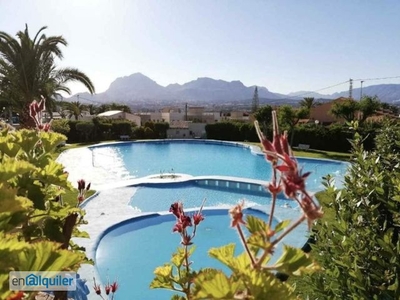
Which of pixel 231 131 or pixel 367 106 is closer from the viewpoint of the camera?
pixel 367 106

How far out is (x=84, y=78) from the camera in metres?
16.8

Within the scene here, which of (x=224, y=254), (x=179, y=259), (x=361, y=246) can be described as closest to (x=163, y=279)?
(x=179, y=259)

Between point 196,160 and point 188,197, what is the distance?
360 inches

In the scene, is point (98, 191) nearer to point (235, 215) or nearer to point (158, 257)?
point (158, 257)

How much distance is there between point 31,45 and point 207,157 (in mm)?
13111

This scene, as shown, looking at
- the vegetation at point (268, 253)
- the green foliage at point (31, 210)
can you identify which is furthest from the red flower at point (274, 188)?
the green foliage at point (31, 210)

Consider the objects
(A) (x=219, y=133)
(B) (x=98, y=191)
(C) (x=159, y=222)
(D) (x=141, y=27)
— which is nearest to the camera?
(C) (x=159, y=222)

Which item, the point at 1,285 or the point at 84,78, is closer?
the point at 1,285

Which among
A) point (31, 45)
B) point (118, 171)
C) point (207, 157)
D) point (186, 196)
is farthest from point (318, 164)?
point (31, 45)

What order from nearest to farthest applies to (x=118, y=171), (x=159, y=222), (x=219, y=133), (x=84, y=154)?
(x=159, y=222) < (x=118, y=171) < (x=84, y=154) < (x=219, y=133)

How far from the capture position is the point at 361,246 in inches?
81.0

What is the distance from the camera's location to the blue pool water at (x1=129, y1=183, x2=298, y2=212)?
12.9m

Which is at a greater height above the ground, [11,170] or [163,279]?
[11,170]

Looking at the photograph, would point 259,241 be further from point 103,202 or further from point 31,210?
point 103,202
